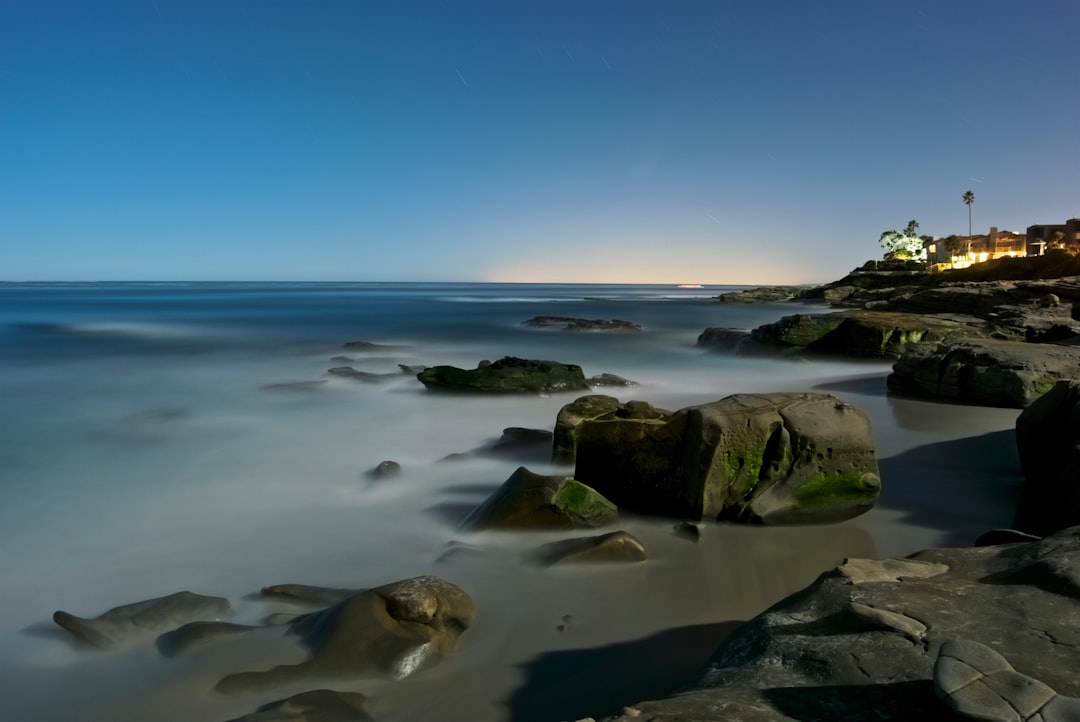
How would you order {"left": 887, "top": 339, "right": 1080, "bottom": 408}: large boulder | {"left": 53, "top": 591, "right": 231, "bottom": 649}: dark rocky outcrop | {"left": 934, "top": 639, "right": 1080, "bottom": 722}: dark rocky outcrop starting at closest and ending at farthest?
1. {"left": 934, "top": 639, "right": 1080, "bottom": 722}: dark rocky outcrop
2. {"left": 53, "top": 591, "right": 231, "bottom": 649}: dark rocky outcrop
3. {"left": 887, "top": 339, "right": 1080, "bottom": 408}: large boulder

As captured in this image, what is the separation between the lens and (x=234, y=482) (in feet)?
24.2

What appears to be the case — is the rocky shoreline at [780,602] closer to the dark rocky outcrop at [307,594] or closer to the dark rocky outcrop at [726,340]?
the dark rocky outcrop at [307,594]

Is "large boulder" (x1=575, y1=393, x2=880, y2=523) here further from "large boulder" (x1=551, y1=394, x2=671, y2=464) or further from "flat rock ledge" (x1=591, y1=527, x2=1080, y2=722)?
"flat rock ledge" (x1=591, y1=527, x2=1080, y2=722)

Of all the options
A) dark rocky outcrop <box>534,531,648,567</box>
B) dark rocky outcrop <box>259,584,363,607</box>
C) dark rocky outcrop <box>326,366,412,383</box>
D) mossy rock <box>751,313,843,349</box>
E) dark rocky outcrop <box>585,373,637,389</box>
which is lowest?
dark rocky outcrop <box>259,584,363,607</box>

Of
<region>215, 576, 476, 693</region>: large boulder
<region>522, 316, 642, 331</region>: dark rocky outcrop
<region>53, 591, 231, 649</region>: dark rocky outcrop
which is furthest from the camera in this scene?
<region>522, 316, 642, 331</region>: dark rocky outcrop

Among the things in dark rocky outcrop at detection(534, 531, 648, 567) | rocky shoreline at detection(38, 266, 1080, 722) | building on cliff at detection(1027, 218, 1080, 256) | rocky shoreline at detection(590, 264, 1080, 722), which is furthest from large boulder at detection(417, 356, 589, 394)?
building on cliff at detection(1027, 218, 1080, 256)

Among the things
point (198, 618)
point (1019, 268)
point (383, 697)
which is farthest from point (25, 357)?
point (1019, 268)

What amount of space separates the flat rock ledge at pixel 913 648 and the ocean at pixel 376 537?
79 centimetres

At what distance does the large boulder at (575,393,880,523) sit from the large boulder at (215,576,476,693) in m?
2.14

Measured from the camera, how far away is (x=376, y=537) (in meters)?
5.56

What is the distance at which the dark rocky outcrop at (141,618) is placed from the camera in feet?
12.7

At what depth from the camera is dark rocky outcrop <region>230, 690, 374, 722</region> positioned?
2967 mm

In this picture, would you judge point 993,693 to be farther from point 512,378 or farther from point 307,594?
point 512,378

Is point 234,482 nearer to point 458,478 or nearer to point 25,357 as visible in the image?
point 458,478
